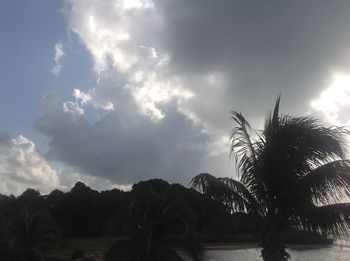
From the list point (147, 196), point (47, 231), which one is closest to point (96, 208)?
point (47, 231)

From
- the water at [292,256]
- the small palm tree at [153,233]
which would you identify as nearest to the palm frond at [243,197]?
the small palm tree at [153,233]

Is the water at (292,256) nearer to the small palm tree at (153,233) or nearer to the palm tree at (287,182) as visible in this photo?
the small palm tree at (153,233)

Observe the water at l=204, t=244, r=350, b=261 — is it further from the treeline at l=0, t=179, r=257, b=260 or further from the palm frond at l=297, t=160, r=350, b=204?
the palm frond at l=297, t=160, r=350, b=204

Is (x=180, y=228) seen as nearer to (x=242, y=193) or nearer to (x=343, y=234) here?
(x=242, y=193)

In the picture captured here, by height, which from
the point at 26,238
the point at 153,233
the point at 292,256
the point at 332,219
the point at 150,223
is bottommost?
the point at 332,219

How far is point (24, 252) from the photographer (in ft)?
119

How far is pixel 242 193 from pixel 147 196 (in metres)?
9.92

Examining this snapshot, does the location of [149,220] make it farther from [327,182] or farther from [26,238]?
[26,238]

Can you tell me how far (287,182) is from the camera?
1584cm

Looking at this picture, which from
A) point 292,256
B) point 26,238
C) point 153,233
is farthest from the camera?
point 292,256

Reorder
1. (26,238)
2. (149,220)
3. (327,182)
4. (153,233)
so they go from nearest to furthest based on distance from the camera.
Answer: (327,182), (153,233), (149,220), (26,238)

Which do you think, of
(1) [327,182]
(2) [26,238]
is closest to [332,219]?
(1) [327,182]

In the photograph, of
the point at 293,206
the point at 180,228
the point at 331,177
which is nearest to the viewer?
the point at 331,177

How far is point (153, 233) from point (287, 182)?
10.8 metres
